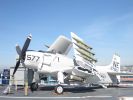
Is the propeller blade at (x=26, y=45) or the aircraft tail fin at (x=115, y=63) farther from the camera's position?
the aircraft tail fin at (x=115, y=63)

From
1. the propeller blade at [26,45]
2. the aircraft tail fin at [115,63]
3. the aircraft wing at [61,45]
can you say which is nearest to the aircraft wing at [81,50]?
the aircraft wing at [61,45]

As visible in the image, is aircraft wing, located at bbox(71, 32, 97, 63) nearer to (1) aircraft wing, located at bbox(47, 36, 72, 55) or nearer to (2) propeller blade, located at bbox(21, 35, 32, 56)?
(1) aircraft wing, located at bbox(47, 36, 72, 55)

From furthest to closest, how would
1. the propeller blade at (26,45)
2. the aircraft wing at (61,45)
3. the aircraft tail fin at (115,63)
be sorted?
1. the aircraft tail fin at (115,63)
2. the aircraft wing at (61,45)
3. the propeller blade at (26,45)

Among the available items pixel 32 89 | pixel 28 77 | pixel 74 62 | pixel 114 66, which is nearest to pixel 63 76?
pixel 74 62

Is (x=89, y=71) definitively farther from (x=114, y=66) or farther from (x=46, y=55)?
(x=114, y=66)

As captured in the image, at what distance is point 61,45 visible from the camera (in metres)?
26.0

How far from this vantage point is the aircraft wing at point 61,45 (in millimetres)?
25953

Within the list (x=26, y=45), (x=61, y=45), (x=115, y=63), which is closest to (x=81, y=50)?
(x=61, y=45)

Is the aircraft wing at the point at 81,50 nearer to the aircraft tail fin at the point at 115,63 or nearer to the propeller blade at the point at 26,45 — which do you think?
the propeller blade at the point at 26,45

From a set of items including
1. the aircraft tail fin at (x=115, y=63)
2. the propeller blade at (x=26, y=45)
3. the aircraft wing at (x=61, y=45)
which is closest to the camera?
the propeller blade at (x=26, y=45)

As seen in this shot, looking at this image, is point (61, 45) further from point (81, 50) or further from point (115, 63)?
point (115, 63)

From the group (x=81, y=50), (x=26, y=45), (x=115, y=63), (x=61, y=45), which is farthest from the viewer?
→ (x=115, y=63)

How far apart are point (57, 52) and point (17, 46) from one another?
4.10 meters

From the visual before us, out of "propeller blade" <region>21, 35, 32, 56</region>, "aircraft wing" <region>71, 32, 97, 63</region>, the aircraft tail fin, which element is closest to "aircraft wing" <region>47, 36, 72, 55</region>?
"aircraft wing" <region>71, 32, 97, 63</region>
